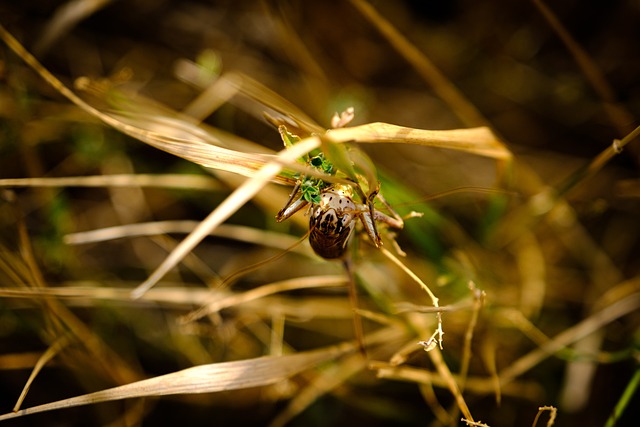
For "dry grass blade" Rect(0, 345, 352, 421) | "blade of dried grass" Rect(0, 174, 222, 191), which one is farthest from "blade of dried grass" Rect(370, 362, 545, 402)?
"blade of dried grass" Rect(0, 174, 222, 191)

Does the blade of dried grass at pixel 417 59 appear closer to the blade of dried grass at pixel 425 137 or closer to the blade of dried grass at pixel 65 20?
the blade of dried grass at pixel 425 137

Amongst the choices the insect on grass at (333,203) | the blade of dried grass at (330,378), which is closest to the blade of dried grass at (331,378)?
the blade of dried grass at (330,378)

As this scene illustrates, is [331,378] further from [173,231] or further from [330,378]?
[173,231]

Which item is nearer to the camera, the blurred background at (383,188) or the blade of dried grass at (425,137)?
the blade of dried grass at (425,137)

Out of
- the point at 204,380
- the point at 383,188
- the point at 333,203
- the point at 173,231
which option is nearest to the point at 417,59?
the point at 383,188

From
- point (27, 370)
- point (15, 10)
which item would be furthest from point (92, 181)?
point (15, 10)

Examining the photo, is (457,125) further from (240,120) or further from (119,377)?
(119,377)
